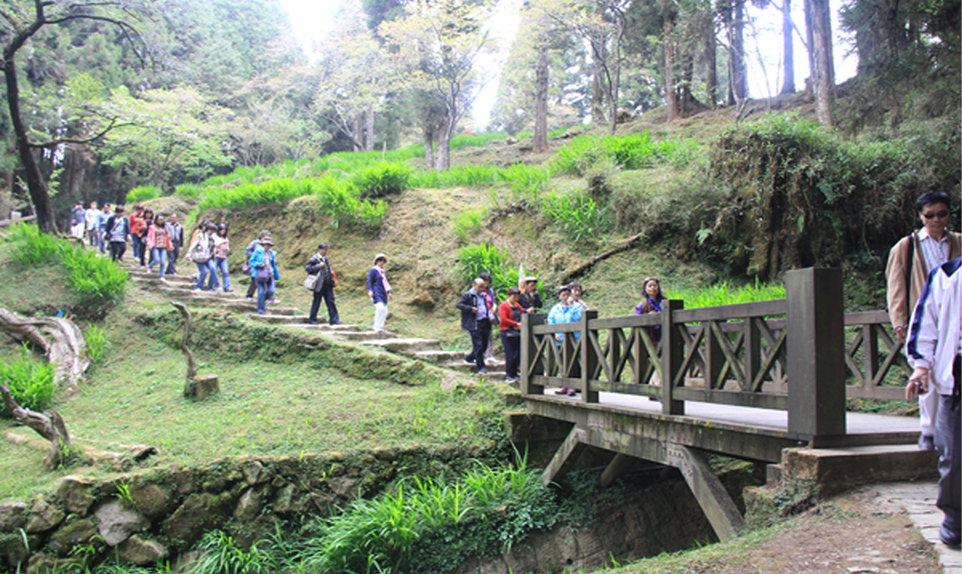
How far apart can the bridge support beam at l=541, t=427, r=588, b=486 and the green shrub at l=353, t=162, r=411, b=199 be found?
1042 centimetres

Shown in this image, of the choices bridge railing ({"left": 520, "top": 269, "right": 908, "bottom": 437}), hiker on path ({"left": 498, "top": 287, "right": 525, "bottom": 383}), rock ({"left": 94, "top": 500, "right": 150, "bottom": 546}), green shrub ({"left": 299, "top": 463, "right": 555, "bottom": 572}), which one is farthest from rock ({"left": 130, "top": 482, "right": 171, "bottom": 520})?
hiker on path ({"left": 498, "top": 287, "right": 525, "bottom": 383})

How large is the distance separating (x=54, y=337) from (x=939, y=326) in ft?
39.9

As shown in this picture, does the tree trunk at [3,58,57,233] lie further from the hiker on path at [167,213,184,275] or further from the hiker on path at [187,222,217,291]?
the hiker on path at [187,222,217,291]

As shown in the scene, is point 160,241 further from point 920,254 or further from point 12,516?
point 920,254

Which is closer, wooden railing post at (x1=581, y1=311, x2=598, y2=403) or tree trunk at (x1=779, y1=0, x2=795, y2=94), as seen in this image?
wooden railing post at (x1=581, y1=311, x2=598, y2=403)

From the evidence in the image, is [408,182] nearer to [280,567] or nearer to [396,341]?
[396,341]

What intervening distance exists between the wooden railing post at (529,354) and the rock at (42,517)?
17.2ft

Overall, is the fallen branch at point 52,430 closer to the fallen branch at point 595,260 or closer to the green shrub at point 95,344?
the green shrub at point 95,344

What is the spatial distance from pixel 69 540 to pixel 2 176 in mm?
23217

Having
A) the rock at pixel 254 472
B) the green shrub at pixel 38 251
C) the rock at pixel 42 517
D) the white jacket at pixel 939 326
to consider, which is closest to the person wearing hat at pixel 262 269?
the green shrub at pixel 38 251

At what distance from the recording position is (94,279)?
11781mm

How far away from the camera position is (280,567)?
6.06m

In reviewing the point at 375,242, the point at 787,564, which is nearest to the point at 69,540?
the point at 787,564

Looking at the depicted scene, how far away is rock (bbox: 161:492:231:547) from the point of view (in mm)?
5980
